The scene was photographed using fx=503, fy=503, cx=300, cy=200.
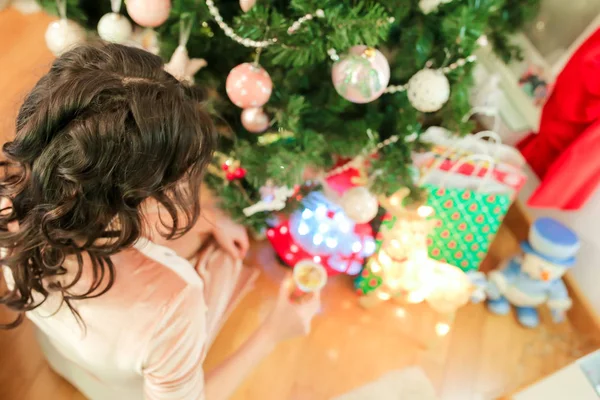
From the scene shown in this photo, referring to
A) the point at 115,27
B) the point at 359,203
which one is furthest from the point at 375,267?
the point at 115,27

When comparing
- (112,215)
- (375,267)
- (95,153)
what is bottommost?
(375,267)

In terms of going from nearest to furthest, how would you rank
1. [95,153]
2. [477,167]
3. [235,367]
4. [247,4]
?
[95,153] < [247,4] < [235,367] < [477,167]

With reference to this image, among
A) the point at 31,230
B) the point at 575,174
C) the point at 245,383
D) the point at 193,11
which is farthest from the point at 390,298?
the point at 31,230

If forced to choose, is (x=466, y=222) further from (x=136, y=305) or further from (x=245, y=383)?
(x=136, y=305)

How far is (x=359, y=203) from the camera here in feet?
3.67

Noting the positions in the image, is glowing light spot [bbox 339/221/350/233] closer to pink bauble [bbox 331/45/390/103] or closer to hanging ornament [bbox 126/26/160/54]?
pink bauble [bbox 331/45/390/103]

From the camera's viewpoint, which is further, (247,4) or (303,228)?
(303,228)

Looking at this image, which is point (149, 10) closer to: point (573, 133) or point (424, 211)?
point (424, 211)

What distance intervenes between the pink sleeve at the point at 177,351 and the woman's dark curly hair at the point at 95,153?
14 cm

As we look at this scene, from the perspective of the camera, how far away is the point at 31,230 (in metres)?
0.63

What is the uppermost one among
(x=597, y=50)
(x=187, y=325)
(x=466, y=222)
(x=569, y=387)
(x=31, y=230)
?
(x=597, y=50)

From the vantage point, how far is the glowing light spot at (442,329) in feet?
4.55

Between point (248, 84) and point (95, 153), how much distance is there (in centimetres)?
45

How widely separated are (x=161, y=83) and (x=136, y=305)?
0.35 metres
